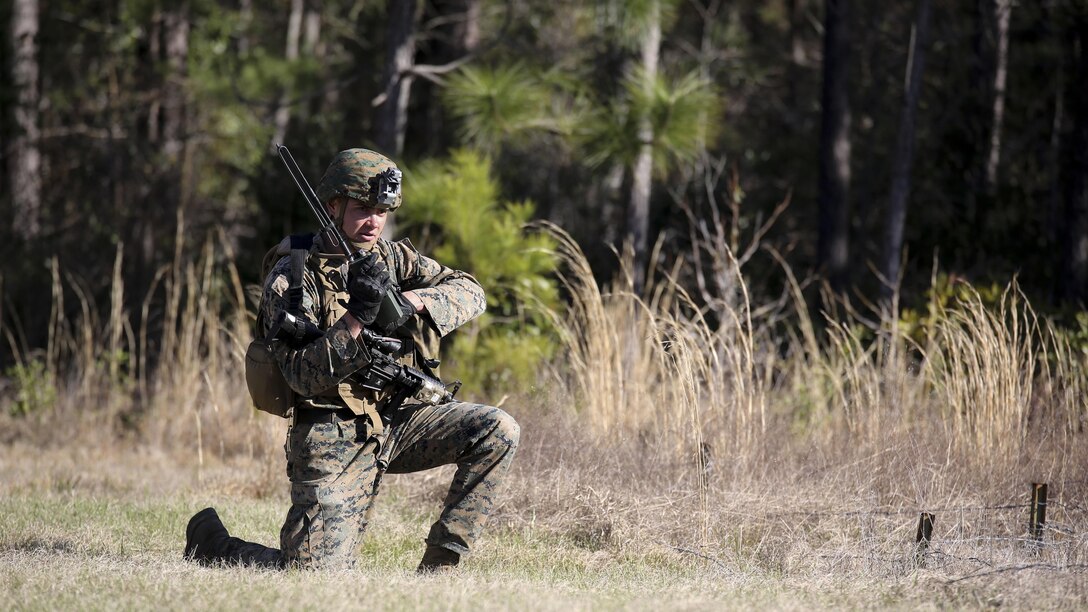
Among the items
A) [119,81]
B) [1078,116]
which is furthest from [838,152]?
[119,81]

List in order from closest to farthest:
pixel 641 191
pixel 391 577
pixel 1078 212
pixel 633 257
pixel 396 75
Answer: pixel 391 577, pixel 396 75, pixel 633 257, pixel 1078 212, pixel 641 191

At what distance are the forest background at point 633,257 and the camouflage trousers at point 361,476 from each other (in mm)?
601

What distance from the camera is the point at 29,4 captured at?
1274cm

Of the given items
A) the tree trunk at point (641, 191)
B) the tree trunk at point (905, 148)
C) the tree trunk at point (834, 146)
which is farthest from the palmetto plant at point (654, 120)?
the tree trunk at point (834, 146)

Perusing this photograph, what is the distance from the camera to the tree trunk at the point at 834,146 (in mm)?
12766

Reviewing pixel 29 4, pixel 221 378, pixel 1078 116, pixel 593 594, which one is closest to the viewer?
pixel 593 594

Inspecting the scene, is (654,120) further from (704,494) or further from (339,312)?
(339,312)

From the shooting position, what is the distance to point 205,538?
190 inches

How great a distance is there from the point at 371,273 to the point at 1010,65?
13049 mm

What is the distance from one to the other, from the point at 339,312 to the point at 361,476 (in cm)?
60

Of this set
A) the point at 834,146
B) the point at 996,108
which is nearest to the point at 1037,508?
the point at 834,146

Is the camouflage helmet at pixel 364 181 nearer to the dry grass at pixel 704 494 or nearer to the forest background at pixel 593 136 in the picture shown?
the dry grass at pixel 704 494

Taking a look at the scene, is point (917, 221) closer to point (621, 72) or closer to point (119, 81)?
point (621, 72)

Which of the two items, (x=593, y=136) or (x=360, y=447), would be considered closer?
(x=360, y=447)
